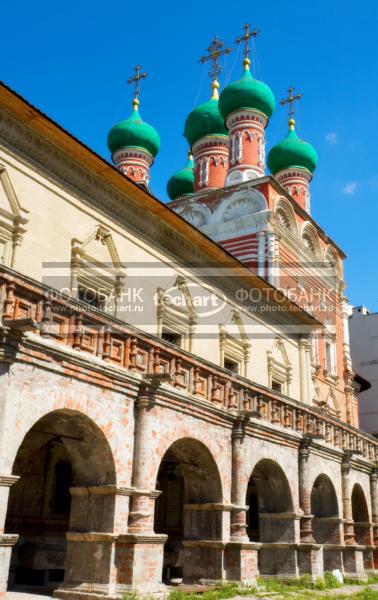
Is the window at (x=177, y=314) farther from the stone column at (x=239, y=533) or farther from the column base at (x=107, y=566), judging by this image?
the column base at (x=107, y=566)

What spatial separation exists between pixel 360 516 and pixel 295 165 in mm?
18141

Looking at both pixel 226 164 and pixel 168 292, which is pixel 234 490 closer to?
pixel 168 292

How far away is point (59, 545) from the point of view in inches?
527

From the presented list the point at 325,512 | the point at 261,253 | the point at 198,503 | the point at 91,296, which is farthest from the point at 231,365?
the point at 261,253

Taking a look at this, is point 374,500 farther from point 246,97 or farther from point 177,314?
point 246,97

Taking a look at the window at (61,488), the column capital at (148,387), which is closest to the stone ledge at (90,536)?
the column capital at (148,387)

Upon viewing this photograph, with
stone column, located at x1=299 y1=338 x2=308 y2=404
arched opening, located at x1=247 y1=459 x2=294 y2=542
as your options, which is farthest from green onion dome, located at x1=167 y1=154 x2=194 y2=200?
arched opening, located at x1=247 y1=459 x2=294 y2=542

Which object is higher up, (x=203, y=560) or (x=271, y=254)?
(x=271, y=254)

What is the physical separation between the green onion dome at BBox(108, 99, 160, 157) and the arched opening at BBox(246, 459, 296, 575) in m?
20.3

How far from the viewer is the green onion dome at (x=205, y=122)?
108 feet

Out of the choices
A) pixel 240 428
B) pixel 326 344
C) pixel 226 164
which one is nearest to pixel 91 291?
pixel 240 428

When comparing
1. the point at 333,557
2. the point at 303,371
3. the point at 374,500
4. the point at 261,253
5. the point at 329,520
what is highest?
the point at 261,253

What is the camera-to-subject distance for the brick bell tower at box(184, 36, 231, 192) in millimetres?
32375

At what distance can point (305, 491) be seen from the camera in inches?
→ 612
